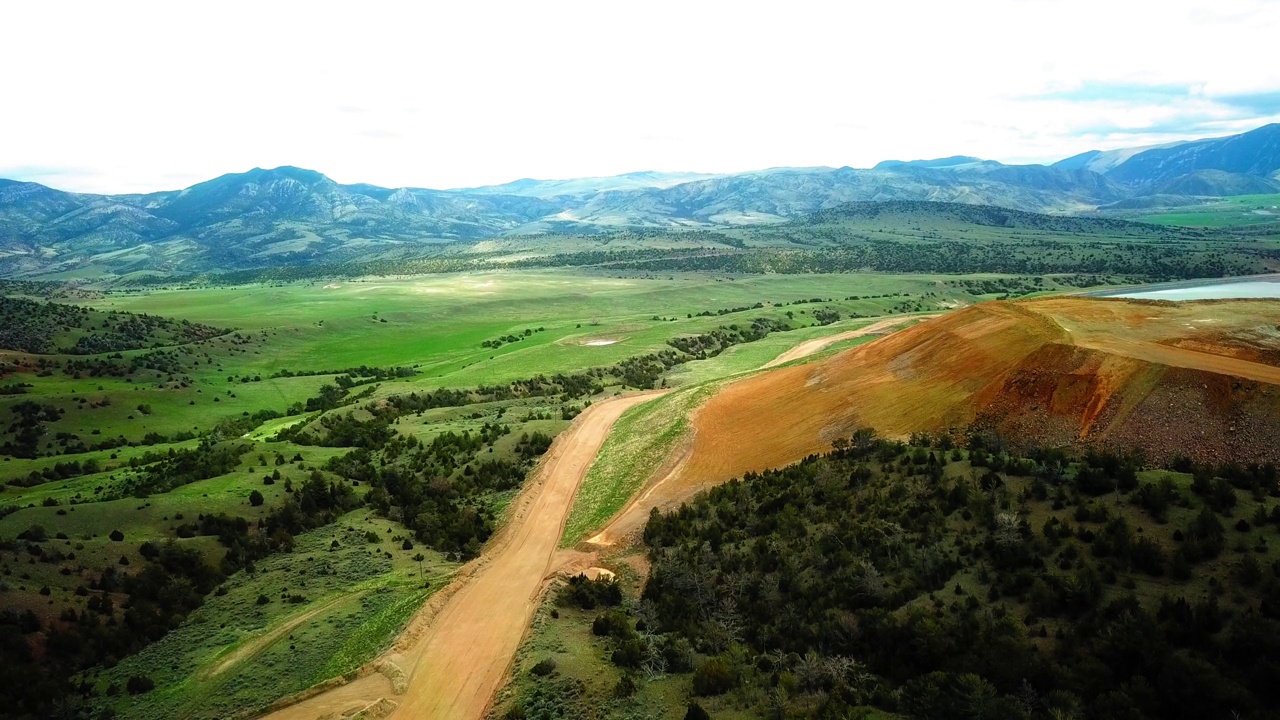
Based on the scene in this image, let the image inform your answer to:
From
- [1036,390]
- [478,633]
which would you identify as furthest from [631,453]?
[1036,390]

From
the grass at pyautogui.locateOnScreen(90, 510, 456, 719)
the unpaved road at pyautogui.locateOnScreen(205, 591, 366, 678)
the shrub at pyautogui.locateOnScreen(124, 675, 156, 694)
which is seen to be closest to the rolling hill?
the grass at pyautogui.locateOnScreen(90, 510, 456, 719)

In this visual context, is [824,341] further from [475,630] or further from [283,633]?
[283,633]

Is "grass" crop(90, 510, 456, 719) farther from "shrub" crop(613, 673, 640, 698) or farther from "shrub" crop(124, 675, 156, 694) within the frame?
"shrub" crop(613, 673, 640, 698)

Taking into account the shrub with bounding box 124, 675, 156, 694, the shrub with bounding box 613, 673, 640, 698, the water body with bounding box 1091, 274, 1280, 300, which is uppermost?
the water body with bounding box 1091, 274, 1280, 300

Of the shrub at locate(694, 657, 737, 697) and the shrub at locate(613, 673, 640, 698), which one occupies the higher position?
the shrub at locate(694, 657, 737, 697)

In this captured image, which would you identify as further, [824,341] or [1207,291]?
[1207,291]

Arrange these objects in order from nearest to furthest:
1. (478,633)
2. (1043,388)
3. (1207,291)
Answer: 1. (478,633)
2. (1043,388)
3. (1207,291)

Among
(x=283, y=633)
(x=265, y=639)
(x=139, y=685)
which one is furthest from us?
(x=283, y=633)
